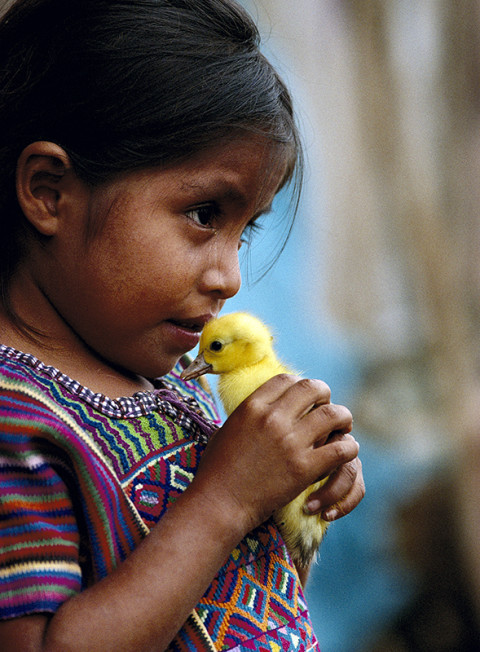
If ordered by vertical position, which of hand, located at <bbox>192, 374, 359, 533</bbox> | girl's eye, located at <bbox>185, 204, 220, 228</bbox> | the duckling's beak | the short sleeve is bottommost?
the short sleeve

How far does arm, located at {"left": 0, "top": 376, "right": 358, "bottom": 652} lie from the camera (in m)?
0.62

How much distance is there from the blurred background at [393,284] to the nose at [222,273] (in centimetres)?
107

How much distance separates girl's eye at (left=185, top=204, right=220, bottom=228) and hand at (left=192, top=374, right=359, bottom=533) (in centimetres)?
20

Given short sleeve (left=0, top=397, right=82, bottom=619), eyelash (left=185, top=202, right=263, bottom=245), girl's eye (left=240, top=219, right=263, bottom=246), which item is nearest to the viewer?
short sleeve (left=0, top=397, right=82, bottom=619)

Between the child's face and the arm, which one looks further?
the child's face

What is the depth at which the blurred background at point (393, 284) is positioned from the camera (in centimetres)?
201

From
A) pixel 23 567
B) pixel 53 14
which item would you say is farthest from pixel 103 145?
pixel 23 567

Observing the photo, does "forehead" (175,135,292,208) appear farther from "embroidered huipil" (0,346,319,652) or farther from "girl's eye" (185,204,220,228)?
"embroidered huipil" (0,346,319,652)

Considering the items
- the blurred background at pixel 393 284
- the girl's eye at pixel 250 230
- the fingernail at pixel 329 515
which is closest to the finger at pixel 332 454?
the fingernail at pixel 329 515

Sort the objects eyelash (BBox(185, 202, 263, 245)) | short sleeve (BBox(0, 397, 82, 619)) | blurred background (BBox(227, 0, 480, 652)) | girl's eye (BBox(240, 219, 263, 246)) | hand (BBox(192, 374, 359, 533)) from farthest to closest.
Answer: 1. blurred background (BBox(227, 0, 480, 652))
2. girl's eye (BBox(240, 219, 263, 246))
3. eyelash (BBox(185, 202, 263, 245))
4. hand (BBox(192, 374, 359, 533))
5. short sleeve (BBox(0, 397, 82, 619))

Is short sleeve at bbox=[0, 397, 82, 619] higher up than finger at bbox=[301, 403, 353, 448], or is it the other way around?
finger at bbox=[301, 403, 353, 448]

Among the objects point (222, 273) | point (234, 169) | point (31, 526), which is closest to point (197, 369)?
point (222, 273)

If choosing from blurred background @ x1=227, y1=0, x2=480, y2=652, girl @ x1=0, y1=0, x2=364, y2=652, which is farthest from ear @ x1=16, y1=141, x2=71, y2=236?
blurred background @ x1=227, y1=0, x2=480, y2=652

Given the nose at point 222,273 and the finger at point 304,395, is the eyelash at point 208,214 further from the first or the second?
the finger at point 304,395
